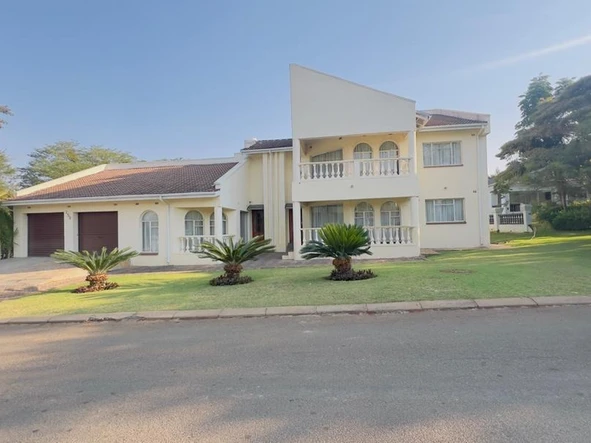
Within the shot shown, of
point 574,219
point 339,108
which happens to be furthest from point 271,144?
point 574,219

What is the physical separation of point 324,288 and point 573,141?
68.3 ft

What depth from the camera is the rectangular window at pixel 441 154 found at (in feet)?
65.2

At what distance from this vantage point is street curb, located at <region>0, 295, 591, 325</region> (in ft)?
23.2

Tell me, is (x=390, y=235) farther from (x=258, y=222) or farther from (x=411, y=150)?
(x=258, y=222)

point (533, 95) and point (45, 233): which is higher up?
point (533, 95)

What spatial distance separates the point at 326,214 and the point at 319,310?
42.1ft

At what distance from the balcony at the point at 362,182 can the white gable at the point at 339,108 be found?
4.77 feet

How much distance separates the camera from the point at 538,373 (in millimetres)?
4051

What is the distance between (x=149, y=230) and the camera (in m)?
18.5

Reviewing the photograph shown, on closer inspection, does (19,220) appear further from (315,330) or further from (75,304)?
(315,330)

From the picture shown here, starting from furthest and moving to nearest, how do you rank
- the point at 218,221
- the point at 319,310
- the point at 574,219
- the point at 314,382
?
the point at 574,219 < the point at 218,221 < the point at 319,310 < the point at 314,382

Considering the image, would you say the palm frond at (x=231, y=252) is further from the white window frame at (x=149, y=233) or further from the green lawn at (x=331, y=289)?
the white window frame at (x=149, y=233)

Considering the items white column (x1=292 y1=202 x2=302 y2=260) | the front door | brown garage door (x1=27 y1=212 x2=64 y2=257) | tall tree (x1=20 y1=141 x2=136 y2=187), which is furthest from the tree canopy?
tall tree (x1=20 y1=141 x2=136 y2=187)

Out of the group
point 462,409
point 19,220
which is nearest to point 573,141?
point 462,409
